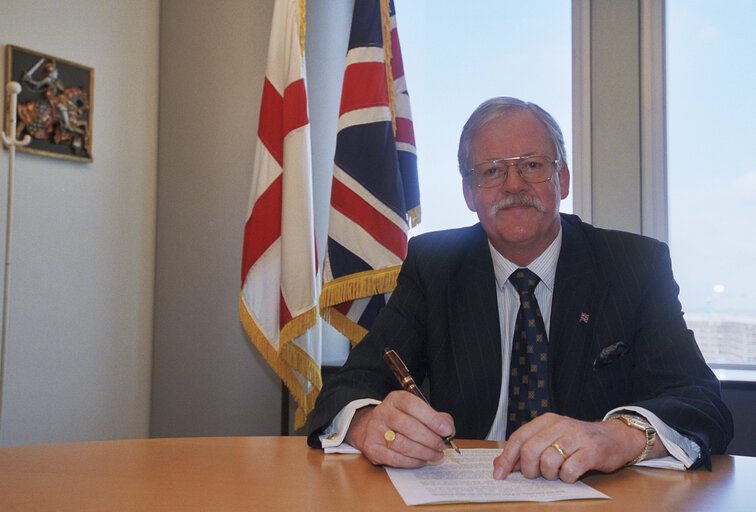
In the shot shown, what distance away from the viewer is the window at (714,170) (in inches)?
117

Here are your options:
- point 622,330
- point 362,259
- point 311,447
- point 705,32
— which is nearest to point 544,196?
point 622,330

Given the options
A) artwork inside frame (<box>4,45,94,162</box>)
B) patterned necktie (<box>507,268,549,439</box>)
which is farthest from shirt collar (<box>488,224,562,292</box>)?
artwork inside frame (<box>4,45,94,162</box>)

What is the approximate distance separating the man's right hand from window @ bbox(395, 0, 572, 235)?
7.27ft

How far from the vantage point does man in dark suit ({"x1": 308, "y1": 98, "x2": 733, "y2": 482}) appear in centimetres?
129

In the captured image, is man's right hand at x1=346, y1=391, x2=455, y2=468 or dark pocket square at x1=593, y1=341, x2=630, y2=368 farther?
dark pocket square at x1=593, y1=341, x2=630, y2=368

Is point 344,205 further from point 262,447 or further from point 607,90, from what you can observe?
point 262,447

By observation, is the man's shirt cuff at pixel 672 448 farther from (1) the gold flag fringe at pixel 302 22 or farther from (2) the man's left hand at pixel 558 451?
(1) the gold flag fringe at pixel 302 22

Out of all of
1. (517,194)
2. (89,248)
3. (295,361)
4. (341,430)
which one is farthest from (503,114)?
(89,248)

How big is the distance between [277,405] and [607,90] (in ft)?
7.06

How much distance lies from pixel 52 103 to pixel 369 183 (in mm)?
1420

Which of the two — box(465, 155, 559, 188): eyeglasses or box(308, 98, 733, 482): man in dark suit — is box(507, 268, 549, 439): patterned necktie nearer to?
box(308, 98, 733, 482): man in dark suit

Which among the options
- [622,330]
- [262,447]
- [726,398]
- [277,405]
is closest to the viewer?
[262,447]

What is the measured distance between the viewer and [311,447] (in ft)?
4.61

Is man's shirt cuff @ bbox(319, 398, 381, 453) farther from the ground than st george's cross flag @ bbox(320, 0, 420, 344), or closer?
closer
